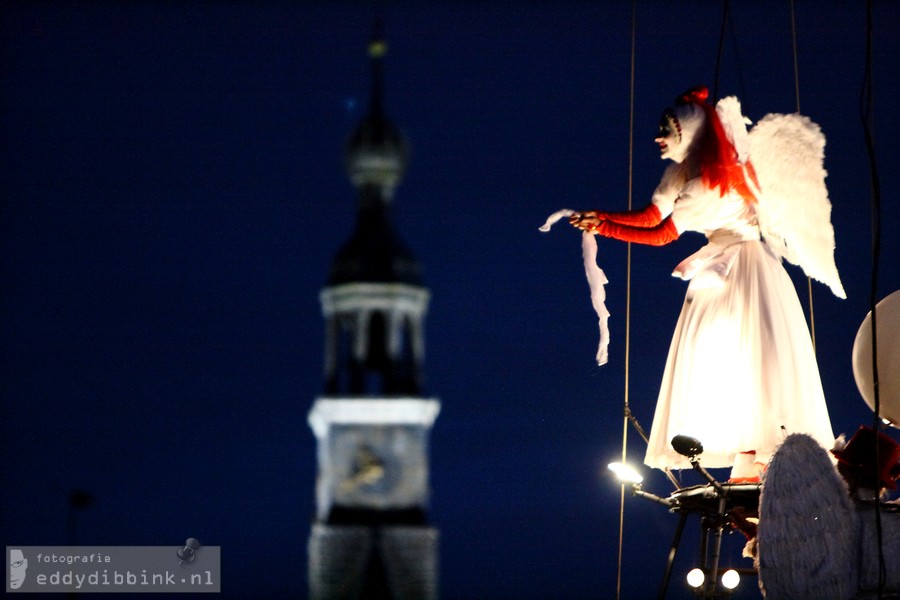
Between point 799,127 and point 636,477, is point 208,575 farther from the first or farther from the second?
point 799,127

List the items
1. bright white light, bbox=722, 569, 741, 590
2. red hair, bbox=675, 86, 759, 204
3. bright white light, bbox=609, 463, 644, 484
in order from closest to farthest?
bright white light, bbox=722, 569, 741, 590 < bright white light, bbox=609, 463, 644, 484 < red hair, bbox=675, 86, 759, 204

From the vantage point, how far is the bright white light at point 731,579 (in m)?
5.08

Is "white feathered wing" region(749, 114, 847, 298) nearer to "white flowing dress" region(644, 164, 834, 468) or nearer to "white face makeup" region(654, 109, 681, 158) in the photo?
"white flowing dress" region(644, 164, 834, 468)

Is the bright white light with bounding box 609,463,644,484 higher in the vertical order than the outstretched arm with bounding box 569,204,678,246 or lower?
lower

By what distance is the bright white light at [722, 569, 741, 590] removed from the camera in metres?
5.08

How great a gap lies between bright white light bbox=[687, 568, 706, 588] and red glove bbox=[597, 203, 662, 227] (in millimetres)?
1315

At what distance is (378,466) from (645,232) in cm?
4413

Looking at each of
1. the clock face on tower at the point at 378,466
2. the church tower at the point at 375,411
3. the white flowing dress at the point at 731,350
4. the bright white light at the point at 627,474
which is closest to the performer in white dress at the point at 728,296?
the white flowing dress at the point at 731,350

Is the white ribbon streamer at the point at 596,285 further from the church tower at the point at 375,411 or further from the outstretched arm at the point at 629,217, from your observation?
the church tower at the point at 375,411

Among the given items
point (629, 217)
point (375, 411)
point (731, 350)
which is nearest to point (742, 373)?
point (731, 350)

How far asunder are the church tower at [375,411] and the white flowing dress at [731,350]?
132 feet

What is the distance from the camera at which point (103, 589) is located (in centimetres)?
793

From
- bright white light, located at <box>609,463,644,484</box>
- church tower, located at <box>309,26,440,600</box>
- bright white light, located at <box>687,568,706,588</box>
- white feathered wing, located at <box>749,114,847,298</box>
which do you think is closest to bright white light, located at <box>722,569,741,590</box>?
bright white light, located at <box>687,568,706,588</box>

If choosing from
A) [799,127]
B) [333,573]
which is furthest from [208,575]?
[333,573]
